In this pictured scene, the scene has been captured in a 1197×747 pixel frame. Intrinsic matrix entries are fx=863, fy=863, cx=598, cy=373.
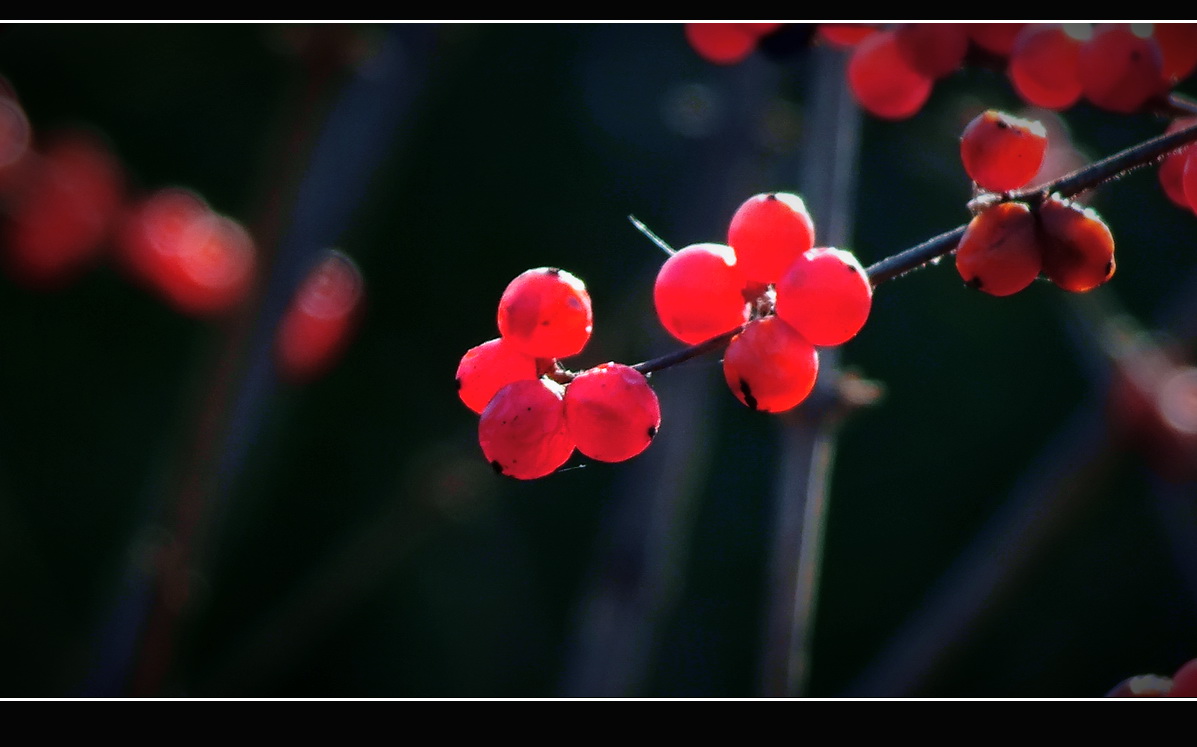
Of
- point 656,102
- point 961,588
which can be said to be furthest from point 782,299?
point 656,102

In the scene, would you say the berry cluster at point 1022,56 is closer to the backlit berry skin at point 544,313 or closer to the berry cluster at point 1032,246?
the berry cluster at point 1032,246

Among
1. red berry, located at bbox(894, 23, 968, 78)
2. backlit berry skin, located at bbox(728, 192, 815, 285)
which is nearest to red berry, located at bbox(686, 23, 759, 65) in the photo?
red berry, located at bbox(894, 23, 968, 78)

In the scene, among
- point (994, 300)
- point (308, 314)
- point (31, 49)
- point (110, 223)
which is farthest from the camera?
point (994, 300)

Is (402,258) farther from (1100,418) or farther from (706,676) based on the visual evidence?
(1100,418)

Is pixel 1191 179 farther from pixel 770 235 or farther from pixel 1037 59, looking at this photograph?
pixel 770 235

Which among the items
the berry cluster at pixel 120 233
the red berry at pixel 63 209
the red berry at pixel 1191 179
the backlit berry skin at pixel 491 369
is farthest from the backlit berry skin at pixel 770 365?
the red berry at pixel 63 209
